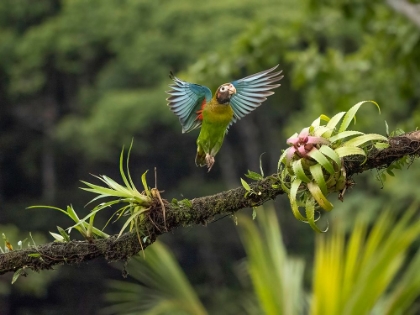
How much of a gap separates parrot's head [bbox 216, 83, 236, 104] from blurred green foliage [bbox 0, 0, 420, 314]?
1068cm

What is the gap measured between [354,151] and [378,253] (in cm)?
177

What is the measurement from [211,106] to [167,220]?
936 mm

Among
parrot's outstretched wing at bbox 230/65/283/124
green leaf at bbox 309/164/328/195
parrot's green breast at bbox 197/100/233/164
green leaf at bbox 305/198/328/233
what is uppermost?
parrot's outstretched wing at bbox 230/65/283/124

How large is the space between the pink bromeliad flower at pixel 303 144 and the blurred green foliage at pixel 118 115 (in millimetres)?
11505

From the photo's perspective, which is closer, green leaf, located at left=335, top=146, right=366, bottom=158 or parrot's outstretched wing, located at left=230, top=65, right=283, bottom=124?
green leaf, located at left=335, top=146, right=366, bottom=158

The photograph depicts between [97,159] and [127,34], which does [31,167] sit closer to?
[97,159]

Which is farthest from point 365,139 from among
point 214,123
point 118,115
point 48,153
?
point 48,153

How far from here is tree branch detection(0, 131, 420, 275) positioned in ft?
4.47

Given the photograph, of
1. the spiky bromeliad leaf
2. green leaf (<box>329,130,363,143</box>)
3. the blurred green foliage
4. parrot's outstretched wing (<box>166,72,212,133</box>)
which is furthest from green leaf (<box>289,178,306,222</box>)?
the blurred green foliage

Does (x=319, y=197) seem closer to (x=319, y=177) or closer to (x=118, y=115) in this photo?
(x=319, y=177)

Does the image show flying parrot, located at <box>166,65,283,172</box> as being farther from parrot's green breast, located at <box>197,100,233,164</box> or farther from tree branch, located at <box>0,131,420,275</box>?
tree branch, located at <box>0,131,420,275</box>

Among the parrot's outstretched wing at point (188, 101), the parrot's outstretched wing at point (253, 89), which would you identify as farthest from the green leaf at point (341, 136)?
the parrot's outstretched wing at point (188, 101)

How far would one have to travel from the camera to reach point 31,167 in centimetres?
1755

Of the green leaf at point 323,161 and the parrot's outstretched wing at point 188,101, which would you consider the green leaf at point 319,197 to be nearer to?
the green leaf at point 323,161
